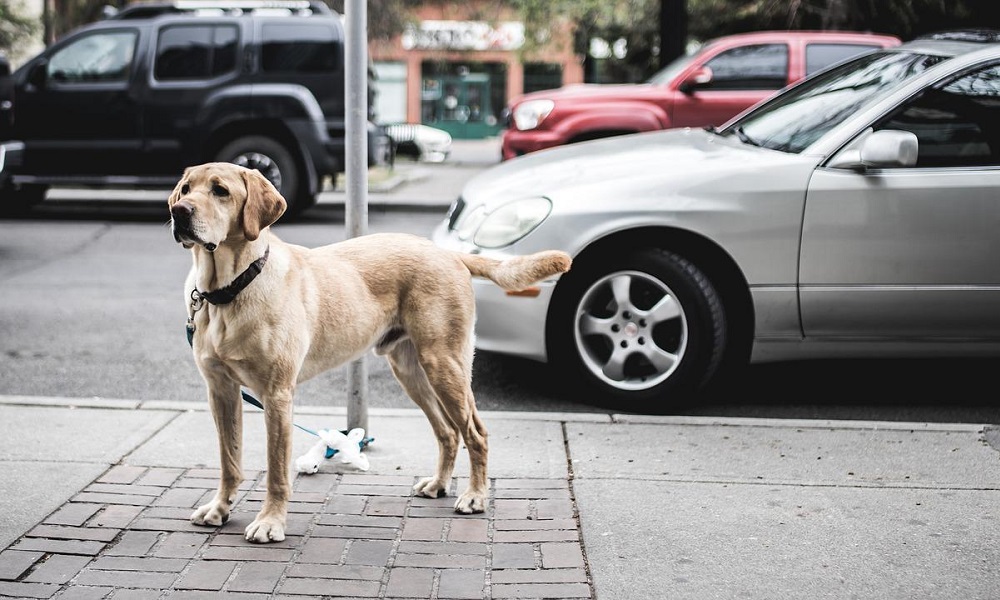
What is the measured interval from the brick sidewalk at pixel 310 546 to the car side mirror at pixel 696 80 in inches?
318

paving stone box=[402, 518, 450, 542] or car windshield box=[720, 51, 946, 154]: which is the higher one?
car windshield box=[720, 51, 946, 154]

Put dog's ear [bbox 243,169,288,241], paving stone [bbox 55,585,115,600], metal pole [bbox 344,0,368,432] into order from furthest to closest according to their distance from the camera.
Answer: metal pole [bbox 344,0,368,432] → dog's ear [bbox 243,169,288,241] → paving stone [bbox 55,585,115,600]

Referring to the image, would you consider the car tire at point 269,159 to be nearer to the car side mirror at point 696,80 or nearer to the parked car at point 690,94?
the parked car at point 690,94

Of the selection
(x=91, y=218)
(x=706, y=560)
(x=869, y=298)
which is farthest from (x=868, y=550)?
(x=91, y=218)

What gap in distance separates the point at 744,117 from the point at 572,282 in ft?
5.94

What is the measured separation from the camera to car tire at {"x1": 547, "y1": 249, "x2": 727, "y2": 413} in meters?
5.51

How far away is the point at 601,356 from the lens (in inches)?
→ 224

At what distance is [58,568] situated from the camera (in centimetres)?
365

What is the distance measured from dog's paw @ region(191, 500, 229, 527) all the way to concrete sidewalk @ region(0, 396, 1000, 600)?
0.14ft

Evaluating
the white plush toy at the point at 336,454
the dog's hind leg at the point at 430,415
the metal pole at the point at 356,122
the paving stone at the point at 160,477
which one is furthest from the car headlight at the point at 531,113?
the paving stone at the point at 160,477

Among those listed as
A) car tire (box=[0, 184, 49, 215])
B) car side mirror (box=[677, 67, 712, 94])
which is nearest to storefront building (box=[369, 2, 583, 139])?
car tire (box=[0, 184, 49, 215])

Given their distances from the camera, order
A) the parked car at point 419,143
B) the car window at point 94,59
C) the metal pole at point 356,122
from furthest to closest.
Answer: the parked car at point 419,143
the car window at point 94,59
the metal pole at point 356,122

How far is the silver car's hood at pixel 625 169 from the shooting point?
5594 mm

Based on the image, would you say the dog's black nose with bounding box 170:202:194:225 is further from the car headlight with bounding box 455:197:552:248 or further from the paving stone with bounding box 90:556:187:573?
the car headlight with bounding box 455:197:552:248
